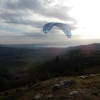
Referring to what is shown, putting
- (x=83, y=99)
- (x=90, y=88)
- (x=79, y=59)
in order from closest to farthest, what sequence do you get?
(x=83, y=99)
(x=90, y=88)
(x=79, y=59)

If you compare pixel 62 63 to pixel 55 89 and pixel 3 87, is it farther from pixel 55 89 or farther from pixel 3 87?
pixel 55 89

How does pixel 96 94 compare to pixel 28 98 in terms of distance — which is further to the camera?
pixel 28 98

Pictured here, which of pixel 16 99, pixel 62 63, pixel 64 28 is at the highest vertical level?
pixel 64 28

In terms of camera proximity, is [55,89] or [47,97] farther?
[55,89]

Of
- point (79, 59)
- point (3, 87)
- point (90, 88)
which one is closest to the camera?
point (90, 88)

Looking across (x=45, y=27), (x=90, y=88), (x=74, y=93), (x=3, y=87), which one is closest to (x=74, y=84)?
(x=90, y=88)


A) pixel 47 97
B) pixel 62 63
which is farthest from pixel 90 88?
pixel 62 63

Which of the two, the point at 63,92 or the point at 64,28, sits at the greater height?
the point at 64,28

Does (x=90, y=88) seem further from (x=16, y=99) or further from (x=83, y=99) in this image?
(x=16, y=99)

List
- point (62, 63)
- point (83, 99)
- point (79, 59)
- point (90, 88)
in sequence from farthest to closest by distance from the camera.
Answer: point (79, 59), point (62, 63), point (90, 88), point (83, 99)
